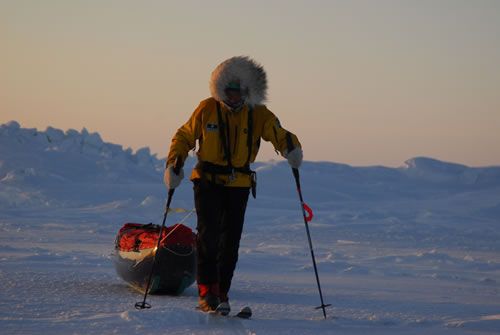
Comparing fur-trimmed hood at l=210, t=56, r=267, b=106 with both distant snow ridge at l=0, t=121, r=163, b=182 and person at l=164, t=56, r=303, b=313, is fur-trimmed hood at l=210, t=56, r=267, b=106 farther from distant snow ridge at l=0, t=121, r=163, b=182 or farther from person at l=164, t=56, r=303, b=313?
distant snow ridge at l=0, t=121, r=163, b=182

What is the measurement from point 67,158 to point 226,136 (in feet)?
118

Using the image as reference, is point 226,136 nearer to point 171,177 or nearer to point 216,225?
point 171,177

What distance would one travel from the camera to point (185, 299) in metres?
5.61

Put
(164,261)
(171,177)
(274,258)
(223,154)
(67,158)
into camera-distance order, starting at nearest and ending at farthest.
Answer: (223,154) < (171,177) < (164,261) < (274,258) < (67,158)

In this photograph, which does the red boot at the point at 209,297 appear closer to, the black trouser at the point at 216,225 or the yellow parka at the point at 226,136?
the black trouser at the point at 216,225

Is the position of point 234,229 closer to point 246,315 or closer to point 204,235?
Answer: point 204,235

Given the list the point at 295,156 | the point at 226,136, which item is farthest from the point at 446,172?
the point at 226,136

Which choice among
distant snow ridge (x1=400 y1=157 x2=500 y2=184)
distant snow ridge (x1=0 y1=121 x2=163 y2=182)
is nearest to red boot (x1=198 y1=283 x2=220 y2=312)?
distant snow ridge (x1=0 y1=121 x2=163 y2=182)

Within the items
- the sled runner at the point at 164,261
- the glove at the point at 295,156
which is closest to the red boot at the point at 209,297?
the glove at the point at 295,156

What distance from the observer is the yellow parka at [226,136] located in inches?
184

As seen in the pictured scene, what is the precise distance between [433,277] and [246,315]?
4724 millimetres

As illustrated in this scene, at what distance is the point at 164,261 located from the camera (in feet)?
18.9

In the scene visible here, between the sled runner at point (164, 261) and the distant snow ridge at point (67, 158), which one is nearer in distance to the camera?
the sled runner at point (164, 261)

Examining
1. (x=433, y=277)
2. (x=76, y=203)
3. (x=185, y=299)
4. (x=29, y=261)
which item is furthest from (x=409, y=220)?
(x=185, y=299)
